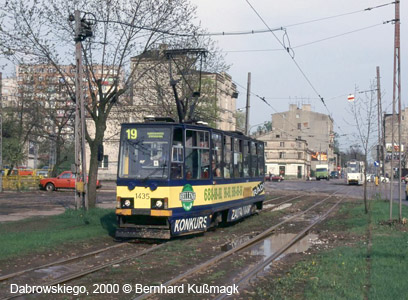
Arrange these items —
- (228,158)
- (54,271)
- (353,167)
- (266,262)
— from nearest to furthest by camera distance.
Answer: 1. (54,271)
2. (266,262)
3. (228,158)
4. (353,167)

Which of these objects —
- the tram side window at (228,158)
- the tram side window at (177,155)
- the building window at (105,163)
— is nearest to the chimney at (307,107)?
the building window at (105,163)

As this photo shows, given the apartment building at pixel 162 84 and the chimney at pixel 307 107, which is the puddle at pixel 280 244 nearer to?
the apartment building at pixel 162 84

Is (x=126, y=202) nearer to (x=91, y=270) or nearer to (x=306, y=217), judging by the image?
(x=91, y=270)

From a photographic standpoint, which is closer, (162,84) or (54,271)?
(54,271)

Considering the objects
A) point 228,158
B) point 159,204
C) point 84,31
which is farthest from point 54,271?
point 84,31

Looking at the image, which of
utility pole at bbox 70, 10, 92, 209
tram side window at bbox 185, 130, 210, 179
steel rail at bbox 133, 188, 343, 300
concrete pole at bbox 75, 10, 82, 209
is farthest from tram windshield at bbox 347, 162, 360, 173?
tram side window at bbox 185, 130, 210, 179

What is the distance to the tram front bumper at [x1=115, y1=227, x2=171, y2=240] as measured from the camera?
13703 millimetres

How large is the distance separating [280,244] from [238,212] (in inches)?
195

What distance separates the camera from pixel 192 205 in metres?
14.8

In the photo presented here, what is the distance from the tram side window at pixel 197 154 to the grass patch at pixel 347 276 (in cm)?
429

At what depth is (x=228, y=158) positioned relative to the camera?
57.3 feet

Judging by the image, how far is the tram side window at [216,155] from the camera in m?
16.0

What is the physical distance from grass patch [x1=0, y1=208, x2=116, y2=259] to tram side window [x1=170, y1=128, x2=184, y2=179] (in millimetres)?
2987

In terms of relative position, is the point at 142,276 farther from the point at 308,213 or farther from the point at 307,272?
the point at 308,213
